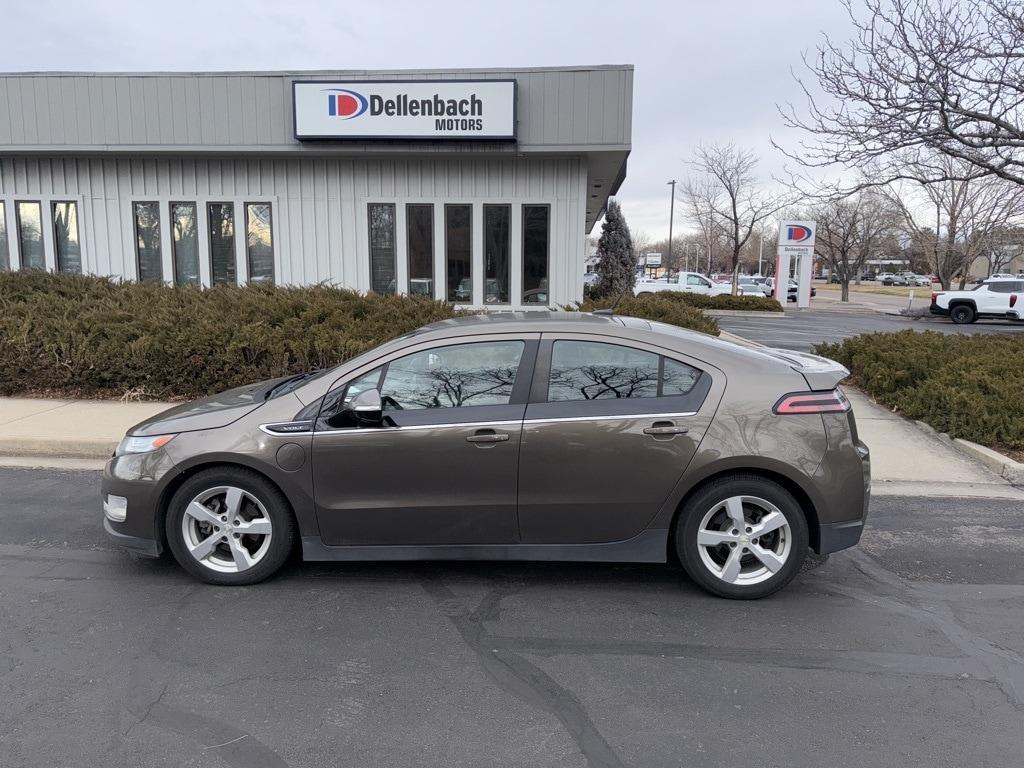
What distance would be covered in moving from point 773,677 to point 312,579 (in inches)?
101

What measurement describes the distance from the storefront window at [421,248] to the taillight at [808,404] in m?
11.1

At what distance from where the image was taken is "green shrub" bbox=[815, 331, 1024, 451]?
7309mm

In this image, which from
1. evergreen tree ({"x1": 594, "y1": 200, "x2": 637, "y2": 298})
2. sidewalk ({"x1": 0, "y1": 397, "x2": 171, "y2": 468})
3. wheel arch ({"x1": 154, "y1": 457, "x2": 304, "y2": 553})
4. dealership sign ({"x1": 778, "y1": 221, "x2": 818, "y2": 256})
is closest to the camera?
wheel arch ({"x1": 154, "y1": 457, "x2": 304, "y2": 553})

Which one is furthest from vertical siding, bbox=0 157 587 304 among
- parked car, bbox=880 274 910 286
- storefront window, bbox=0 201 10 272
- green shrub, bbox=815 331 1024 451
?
parked car, bbox=880 274 910 286

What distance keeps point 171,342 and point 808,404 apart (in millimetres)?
7594

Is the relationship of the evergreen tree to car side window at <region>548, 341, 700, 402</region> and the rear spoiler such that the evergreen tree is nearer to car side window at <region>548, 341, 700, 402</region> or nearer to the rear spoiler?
the rear spoiler

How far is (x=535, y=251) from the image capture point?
14586 millimetres

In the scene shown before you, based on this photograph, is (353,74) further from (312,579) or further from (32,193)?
(312,579)

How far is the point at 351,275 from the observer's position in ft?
49.0

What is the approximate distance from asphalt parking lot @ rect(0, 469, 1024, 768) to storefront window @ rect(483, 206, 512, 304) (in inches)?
417

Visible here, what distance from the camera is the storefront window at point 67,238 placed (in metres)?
15.1

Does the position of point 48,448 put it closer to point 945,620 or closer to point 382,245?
point 945,620

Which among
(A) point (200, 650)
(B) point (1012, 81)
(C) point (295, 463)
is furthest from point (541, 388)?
(B) point (1012, 81)

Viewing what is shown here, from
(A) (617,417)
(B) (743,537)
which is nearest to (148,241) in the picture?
(A) (617,417)
